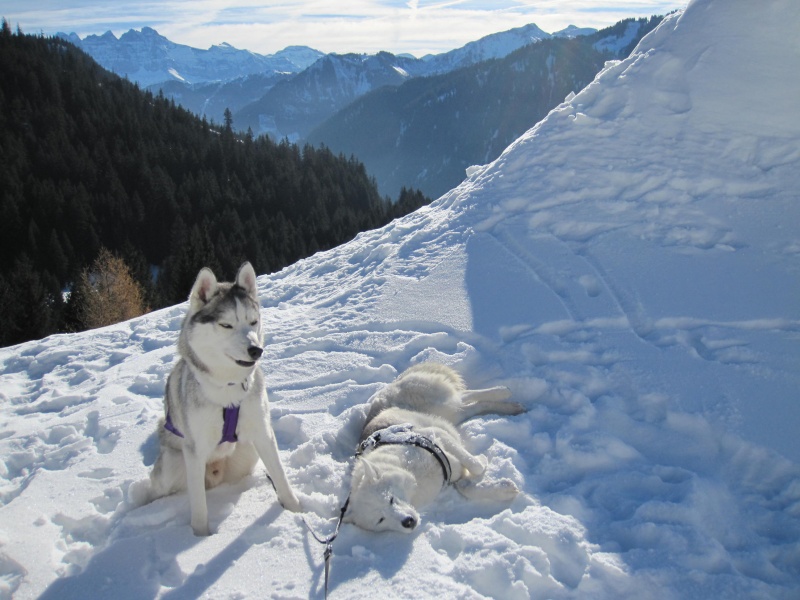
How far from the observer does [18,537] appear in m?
4.25

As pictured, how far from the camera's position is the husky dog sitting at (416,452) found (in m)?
4.11

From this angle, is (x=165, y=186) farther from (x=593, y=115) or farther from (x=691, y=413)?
(x=691, y=413)

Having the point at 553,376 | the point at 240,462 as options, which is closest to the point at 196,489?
the point at 240,462

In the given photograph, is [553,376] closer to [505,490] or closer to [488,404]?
[488,404]

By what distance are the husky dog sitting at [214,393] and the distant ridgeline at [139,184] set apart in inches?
1894

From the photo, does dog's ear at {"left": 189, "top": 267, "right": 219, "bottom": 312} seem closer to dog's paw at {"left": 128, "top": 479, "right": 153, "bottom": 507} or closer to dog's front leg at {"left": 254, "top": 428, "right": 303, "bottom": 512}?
dog's front leg at {"left": 254, "top": 428, "right": 303, "bottom": 512}

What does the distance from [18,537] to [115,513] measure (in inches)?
27.3

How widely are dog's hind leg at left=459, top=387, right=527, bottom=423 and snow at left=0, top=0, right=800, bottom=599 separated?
23 cm

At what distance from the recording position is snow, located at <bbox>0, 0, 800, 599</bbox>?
3822 millimetres

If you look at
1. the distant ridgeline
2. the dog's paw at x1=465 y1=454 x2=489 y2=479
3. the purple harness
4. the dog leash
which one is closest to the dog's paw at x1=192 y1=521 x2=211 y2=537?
the purple harness

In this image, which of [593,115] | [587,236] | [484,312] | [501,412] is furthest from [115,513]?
[593,115]

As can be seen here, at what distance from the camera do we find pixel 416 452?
14.7ft

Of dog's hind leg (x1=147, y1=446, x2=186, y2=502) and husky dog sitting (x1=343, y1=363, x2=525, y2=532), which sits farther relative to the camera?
dog's hind leg (x1=147, y1=446, x2=186, y2=502)

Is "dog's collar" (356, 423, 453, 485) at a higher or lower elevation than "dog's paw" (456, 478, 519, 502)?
higher
